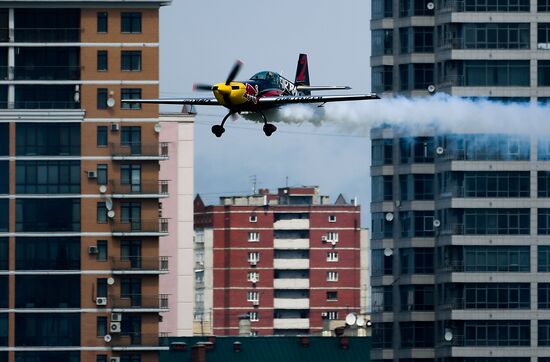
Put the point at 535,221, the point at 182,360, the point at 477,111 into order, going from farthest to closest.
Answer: the point at 182,360 → the point at 535,221 → the point at 477,111

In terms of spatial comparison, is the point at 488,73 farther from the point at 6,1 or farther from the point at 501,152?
the point at 6,1

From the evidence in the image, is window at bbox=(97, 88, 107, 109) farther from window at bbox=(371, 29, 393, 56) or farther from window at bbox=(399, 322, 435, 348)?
window at bbox=(399, 322, 435, 348)

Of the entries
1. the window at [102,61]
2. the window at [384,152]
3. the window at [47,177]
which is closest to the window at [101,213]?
the window at [47,177]

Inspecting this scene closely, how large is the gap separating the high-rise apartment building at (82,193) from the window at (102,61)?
8cm

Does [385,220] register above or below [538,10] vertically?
below

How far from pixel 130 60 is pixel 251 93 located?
66.9 meters

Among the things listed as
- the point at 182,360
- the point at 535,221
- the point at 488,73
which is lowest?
the point at 182,360

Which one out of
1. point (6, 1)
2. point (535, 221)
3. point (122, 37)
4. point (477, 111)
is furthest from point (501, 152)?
point (6, 1)

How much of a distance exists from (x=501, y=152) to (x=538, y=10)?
37.9ft

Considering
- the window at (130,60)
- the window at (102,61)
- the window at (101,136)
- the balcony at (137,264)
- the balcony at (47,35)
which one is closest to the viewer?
the window at (130,60)

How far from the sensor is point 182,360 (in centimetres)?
16875

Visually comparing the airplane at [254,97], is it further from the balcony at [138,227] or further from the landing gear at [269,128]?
the balcony at [138,227]

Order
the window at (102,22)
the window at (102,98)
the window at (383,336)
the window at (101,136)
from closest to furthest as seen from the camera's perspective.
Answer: the window at (383,336)
the window at (102,98)
the window at (101,136)
the window at (102,22)

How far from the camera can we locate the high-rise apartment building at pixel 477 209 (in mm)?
156625
